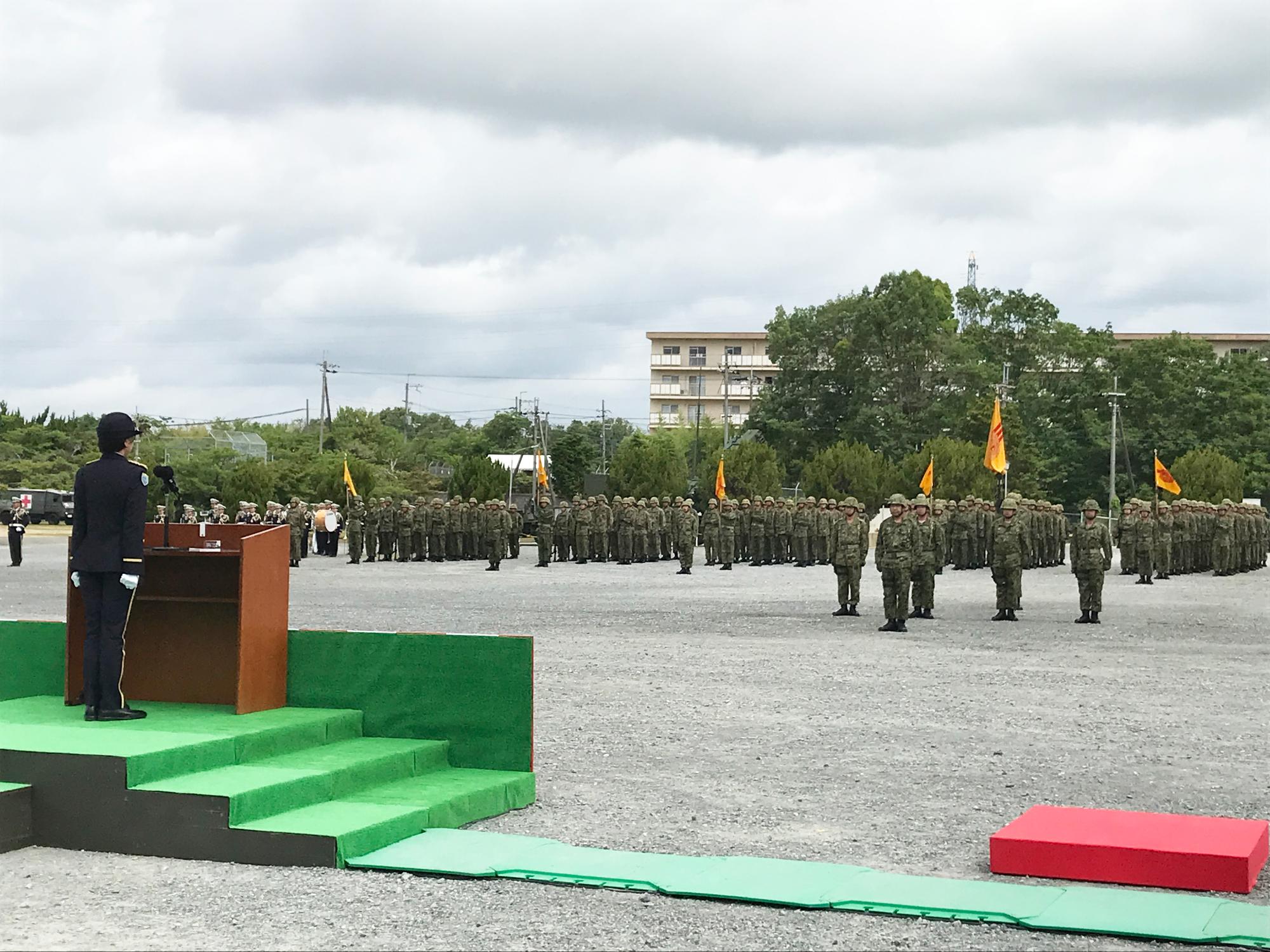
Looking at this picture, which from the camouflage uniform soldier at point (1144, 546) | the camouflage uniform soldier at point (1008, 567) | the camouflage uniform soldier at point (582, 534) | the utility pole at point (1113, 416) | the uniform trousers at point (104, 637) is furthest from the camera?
the utility pole at point (1113, 416)

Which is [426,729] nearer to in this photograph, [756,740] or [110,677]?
[110,677]

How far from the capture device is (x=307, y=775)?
7.23 m

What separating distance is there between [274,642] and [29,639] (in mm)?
1681

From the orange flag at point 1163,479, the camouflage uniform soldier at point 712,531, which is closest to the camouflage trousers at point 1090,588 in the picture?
the camouflage uniform soldier at point 712,531

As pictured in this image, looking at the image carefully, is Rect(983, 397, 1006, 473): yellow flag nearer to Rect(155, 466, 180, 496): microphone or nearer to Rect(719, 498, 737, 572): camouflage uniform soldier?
Rect(719, 498, 737, 572): camouflage uniform soldier

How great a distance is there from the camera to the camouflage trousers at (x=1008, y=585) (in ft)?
66.8

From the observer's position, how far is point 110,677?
8023mm

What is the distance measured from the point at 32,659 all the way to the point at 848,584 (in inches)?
534

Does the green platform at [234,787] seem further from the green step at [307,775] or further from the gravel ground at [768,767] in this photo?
the gravel ground at [768,767]

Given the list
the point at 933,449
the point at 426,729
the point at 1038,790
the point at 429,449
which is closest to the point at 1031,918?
the point at 1038,790

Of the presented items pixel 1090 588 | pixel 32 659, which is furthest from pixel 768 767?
pixel 1090 588

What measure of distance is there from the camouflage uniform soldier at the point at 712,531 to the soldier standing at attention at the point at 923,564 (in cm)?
1592

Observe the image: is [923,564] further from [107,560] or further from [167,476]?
[107,560]

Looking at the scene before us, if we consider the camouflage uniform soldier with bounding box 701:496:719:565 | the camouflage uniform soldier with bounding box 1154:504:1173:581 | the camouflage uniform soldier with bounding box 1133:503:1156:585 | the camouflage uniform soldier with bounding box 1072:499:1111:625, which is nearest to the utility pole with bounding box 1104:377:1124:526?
the camouflage uniform soldier with bounding box 1154:504:1173:581
